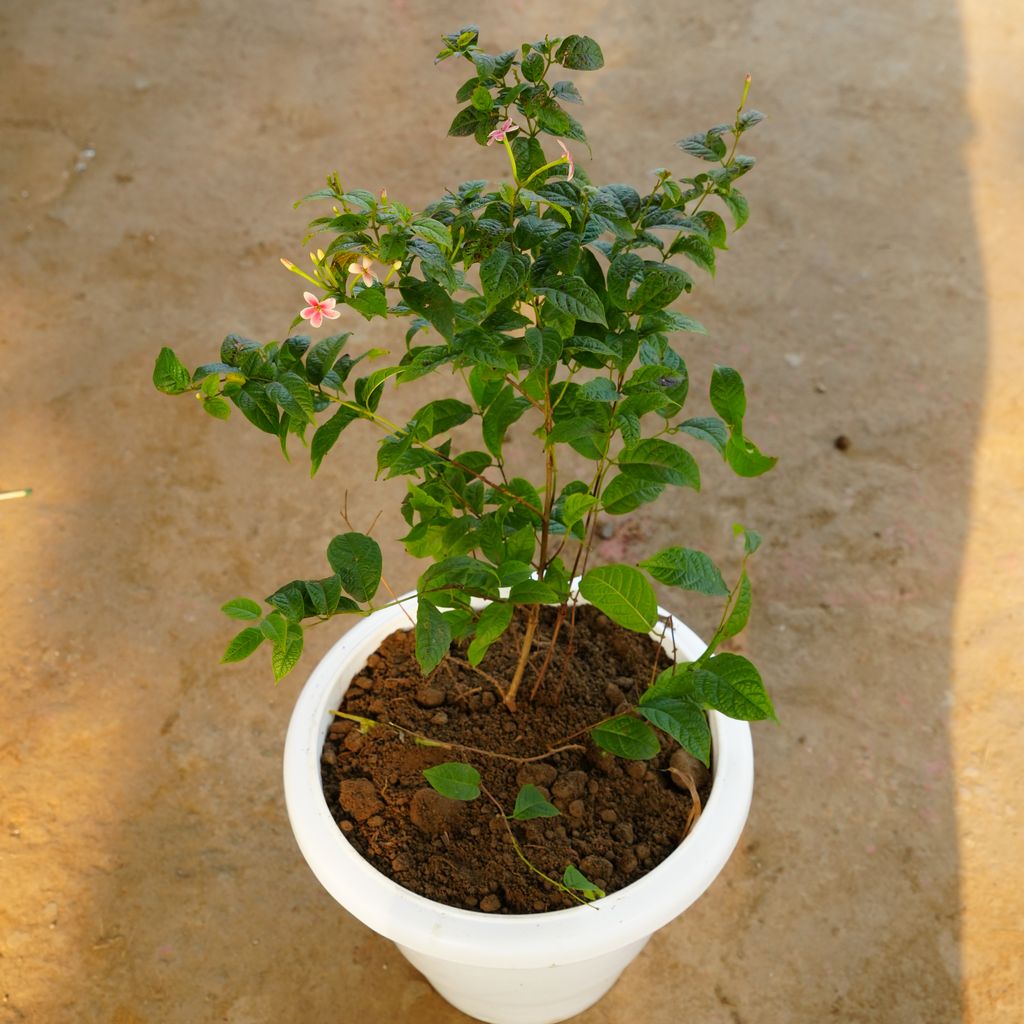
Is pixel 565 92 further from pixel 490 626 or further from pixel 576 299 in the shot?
pixel 490 626

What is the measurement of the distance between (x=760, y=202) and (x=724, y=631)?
6.17ft

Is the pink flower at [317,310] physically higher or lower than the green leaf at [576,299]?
lower

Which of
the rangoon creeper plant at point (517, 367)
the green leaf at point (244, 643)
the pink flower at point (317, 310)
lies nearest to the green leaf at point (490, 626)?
the rangoon creeper plant at point (517, 367)

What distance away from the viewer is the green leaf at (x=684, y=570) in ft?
3.18

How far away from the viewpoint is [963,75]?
2984 millimetres

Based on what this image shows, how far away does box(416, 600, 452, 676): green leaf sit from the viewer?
949 mm

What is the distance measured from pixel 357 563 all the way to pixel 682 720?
32cm

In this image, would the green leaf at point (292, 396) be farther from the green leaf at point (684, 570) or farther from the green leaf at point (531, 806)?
the green leaf at point (531, 806)

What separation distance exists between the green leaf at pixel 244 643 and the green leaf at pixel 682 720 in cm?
35

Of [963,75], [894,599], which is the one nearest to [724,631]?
[894,599]

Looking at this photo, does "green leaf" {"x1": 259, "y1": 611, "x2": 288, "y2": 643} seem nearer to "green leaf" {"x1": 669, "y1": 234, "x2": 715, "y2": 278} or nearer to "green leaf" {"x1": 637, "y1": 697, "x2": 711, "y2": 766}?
"green leaf" {"x1": 637, "y1": 697, "x2": 711, "y2": 766}

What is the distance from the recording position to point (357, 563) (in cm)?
99

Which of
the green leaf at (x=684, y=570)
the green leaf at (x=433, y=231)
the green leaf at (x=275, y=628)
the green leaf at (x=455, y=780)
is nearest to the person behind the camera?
the green leaf at (x=433, y=231)

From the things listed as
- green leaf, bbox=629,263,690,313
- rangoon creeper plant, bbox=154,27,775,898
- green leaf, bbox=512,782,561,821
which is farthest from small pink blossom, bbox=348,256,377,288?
green leaf, bbox=512,782,561,821
